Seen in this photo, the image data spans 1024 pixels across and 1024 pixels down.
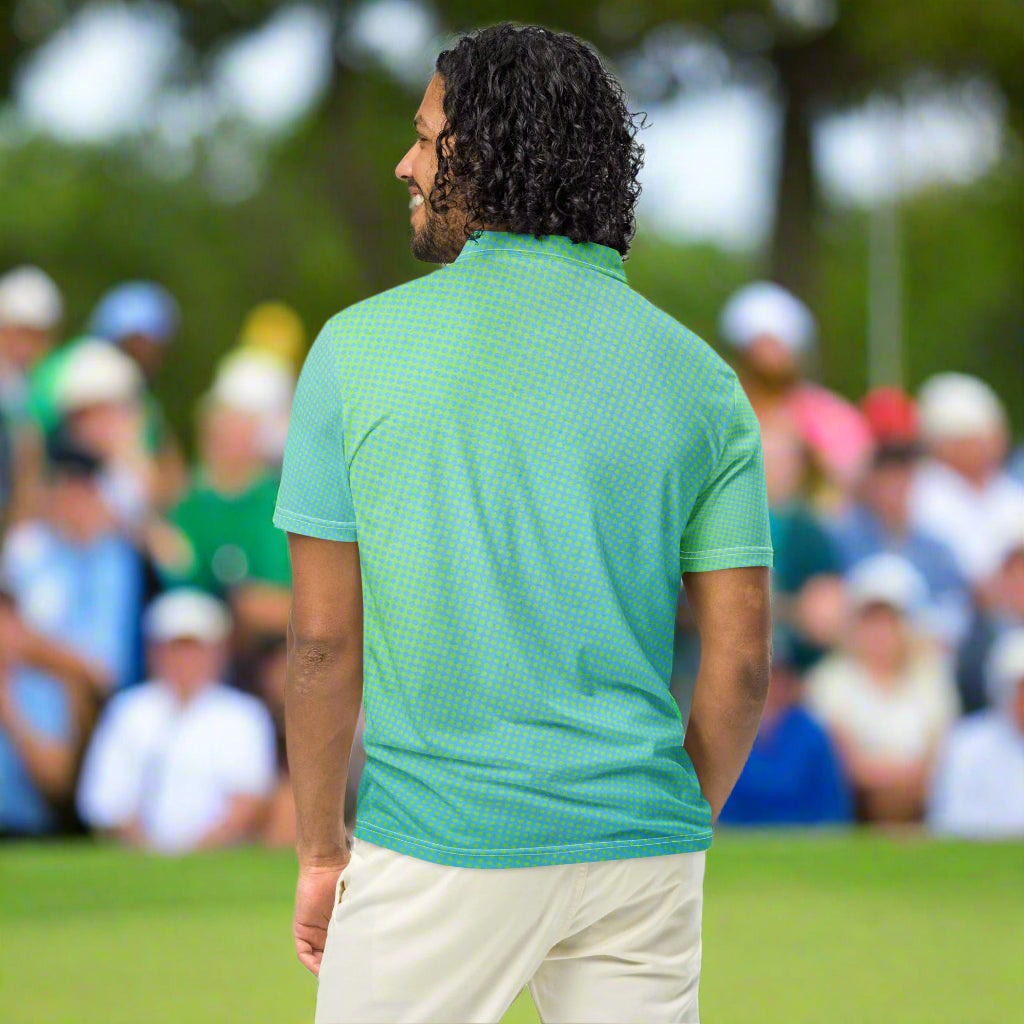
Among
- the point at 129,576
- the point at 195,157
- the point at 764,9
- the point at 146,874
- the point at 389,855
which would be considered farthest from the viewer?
the point at 195,157

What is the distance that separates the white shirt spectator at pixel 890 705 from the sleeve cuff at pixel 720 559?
4.82 metres

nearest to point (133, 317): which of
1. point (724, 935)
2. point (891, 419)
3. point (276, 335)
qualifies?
point (276, 335)

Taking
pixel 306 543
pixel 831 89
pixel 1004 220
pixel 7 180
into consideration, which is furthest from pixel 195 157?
pixel 306 543

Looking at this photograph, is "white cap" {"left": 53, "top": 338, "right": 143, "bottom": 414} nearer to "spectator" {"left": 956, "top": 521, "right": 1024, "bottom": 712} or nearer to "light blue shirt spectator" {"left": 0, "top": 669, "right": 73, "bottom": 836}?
"light blue shirt spectator" {"left": 0, "top": 669, "right": 73, "bottom": 836}

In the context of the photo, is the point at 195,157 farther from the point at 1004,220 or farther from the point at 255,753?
the point at 255,753

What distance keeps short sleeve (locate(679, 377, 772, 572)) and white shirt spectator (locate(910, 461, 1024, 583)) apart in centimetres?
514

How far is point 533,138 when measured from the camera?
68.1 inches

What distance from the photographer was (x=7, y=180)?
2886cm

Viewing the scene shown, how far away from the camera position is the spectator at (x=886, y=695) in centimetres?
644

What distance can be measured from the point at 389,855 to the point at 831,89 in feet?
41.4

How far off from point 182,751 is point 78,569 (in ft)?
2.65

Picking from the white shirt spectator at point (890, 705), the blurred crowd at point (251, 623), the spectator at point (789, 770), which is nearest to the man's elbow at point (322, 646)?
the blurred crowd at point (251, 623)

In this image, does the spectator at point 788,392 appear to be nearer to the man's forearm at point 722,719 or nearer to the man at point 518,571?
the man's forearm at point 722,719

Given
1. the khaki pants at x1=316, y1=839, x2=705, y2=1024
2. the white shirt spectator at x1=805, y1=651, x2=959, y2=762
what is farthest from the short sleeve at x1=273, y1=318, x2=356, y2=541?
the white shirt spectator at x1=805, y1=651, x2=959, y2=762
